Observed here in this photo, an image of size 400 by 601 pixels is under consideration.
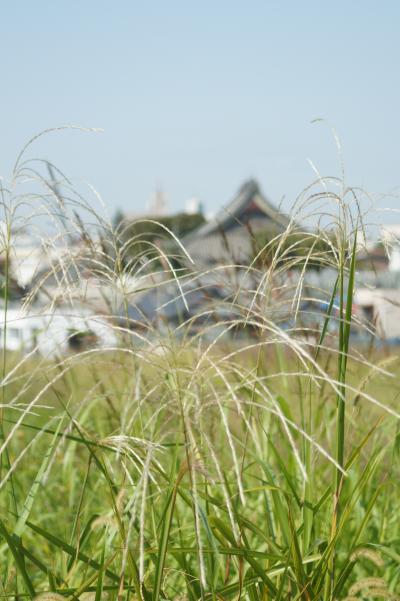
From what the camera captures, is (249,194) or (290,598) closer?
(290,598)

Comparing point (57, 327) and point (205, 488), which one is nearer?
point (205, 488)

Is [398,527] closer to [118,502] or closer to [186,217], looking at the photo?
[118,502]

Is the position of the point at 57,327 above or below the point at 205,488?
above

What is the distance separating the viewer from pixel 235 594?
1.47 m

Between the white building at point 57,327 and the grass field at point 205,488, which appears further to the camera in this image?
the white building at point 57,327

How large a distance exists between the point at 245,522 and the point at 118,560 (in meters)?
0.34

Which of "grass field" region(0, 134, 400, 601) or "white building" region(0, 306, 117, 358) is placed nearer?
"grass field" region(0, 134, 400, 601)

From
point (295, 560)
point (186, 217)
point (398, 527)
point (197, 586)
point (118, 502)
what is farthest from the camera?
point (186, 217)

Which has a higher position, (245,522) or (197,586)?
(245,522)

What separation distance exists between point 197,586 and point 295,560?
19 cm

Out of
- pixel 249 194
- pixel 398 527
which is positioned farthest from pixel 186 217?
pixel 398 527

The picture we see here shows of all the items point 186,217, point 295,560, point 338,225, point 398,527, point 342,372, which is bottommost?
point 186,217

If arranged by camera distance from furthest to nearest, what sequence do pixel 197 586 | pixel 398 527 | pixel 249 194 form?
pixel 249 194 < pixel 398 527 < pixel 197 586

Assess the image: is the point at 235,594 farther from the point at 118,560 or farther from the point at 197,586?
the point at 118,560
